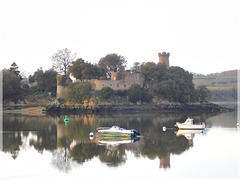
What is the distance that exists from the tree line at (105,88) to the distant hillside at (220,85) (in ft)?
198

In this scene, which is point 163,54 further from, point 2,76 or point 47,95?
point 2,76

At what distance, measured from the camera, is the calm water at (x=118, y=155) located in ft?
72.9

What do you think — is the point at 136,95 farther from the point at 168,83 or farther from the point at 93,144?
the point at 93,144

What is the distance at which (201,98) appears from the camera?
86.1 m

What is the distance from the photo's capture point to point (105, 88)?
74375 millimetres

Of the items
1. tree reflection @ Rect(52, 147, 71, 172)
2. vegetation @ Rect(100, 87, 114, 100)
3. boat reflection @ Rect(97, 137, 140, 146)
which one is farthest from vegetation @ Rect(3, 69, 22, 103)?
tree reflection @ Rect(52, 147, 71, 172)

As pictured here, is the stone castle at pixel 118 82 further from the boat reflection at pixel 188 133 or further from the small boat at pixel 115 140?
the small boat at pixel 115 140

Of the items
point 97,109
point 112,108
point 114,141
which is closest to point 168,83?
point 112,108

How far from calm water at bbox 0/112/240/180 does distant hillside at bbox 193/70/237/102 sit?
106 meters

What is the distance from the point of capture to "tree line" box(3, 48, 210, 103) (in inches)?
2921

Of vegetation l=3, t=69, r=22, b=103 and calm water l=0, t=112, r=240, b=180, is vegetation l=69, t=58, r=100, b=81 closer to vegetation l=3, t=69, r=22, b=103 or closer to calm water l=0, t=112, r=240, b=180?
vegetation l=3, t=69, r=22, b=103

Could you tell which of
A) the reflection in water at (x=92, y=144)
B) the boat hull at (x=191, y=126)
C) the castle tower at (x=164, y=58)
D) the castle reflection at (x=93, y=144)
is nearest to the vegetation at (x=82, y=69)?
the castle tower at (x=164, y=58)

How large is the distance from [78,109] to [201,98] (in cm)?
2963

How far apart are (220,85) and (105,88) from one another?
85.6m
